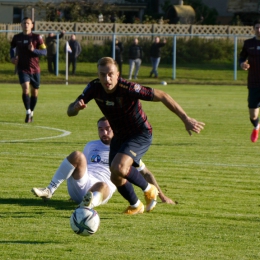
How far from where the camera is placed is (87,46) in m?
45.4

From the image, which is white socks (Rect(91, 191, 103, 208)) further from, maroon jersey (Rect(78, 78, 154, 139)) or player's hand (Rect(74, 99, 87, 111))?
player's hand (Rect(74, 99, 87, 111))

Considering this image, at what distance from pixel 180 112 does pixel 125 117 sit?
0.68 m

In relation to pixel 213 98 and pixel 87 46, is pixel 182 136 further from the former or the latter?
pixel 87 46

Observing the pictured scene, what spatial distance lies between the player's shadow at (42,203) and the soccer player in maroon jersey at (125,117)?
2.54 feet

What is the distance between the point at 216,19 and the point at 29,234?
180 ft

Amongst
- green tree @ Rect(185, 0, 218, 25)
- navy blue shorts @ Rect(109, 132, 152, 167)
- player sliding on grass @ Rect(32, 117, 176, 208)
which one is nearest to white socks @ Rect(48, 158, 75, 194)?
player sliding on grass @ Rect(32, 117, 176, 208)

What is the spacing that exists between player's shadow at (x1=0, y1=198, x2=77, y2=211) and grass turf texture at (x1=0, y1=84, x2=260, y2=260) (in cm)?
1

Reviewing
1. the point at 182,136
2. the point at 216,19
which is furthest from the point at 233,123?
the point at 216,19

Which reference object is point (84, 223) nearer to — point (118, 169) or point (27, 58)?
point (118, 169)

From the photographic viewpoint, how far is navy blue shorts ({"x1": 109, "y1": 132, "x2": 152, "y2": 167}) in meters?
8.39

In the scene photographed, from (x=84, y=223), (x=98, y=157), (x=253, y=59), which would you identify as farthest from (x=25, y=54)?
(x=84, y=223)

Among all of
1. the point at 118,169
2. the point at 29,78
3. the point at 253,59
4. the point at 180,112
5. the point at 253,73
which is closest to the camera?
the point at 180,112

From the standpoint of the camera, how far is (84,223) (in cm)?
722

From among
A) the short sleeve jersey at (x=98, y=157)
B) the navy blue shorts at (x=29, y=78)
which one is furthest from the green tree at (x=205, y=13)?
the short sleeve jersey at (x=98, y=157)
